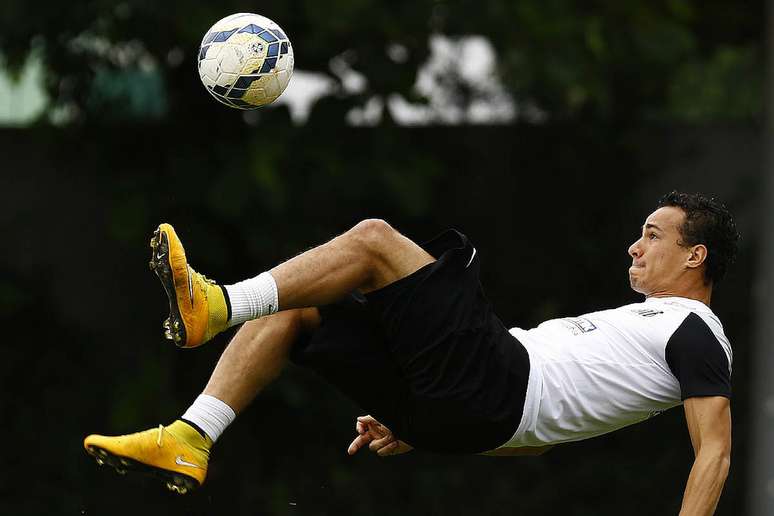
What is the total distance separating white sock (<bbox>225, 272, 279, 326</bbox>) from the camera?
4492 mm

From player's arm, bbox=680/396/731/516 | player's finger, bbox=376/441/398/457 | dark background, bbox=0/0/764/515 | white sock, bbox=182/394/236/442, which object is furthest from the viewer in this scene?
dark background, bbox=0/0/764/515

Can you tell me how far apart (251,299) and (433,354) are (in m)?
0.69

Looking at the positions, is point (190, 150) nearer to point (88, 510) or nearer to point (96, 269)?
point (96, 269)

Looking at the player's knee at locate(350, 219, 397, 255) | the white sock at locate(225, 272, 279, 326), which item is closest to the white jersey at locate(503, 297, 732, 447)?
the player's knee at locate(350, 219, 397, 255)

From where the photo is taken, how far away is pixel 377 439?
5262mm

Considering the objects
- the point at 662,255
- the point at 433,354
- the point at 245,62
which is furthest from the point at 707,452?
the point at 245,62

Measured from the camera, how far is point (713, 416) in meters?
4.59

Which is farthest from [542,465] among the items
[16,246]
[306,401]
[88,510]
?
[16,246]

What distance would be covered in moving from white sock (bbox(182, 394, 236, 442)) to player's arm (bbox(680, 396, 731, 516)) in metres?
1.54

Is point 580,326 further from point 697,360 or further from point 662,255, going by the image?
point 697,360

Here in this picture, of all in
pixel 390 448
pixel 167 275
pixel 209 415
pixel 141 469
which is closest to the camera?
pixel 167 275

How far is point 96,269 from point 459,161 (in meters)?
2.71

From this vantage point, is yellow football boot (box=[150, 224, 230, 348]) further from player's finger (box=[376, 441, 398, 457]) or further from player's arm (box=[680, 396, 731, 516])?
player's arm (box=[680, 396, 731, 516])

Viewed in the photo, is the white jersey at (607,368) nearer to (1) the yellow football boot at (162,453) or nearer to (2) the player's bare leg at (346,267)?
(2) the player's bare leg at (346,267)
